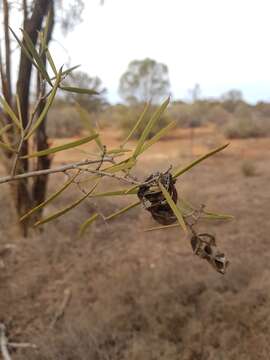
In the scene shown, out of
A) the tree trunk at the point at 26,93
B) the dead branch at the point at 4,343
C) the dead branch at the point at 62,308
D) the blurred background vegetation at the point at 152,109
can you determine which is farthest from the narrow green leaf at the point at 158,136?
the blurred background vegetation at the point at 152,109

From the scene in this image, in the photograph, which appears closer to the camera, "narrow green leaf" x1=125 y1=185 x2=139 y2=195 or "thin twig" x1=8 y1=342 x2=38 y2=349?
"narrow green leaf" x1=125 y1=185 x2=139 y2=195

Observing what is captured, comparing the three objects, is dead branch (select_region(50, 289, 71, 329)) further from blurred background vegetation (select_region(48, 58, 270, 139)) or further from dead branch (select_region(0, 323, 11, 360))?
blurred background vegetation (select_region(48, 58, 270, 139))

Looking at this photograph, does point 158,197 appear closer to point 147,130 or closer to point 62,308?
point 147,130

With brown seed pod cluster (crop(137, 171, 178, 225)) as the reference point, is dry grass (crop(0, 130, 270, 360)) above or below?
below

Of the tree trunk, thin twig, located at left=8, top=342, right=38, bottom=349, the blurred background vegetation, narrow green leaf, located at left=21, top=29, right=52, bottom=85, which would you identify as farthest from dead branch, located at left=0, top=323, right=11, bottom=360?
the blurred background vegetation

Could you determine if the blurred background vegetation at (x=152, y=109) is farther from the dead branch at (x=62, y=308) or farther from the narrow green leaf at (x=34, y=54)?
the narrow green leaf at (x=34, y=54)

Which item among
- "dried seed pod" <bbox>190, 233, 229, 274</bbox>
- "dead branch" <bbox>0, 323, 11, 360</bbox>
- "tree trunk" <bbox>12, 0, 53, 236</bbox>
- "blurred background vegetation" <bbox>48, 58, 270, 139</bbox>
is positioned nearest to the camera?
"dried seed pod" <bbox>190, 233, 229, 274</bbox>

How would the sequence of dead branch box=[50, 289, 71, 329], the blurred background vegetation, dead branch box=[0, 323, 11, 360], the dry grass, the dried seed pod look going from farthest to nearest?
the blurred background vegetation < dead branch box=[50, 289, 71, 329] < dead branch box=[0, 323, 11, 360] < the dry grass < the dried seed pod
